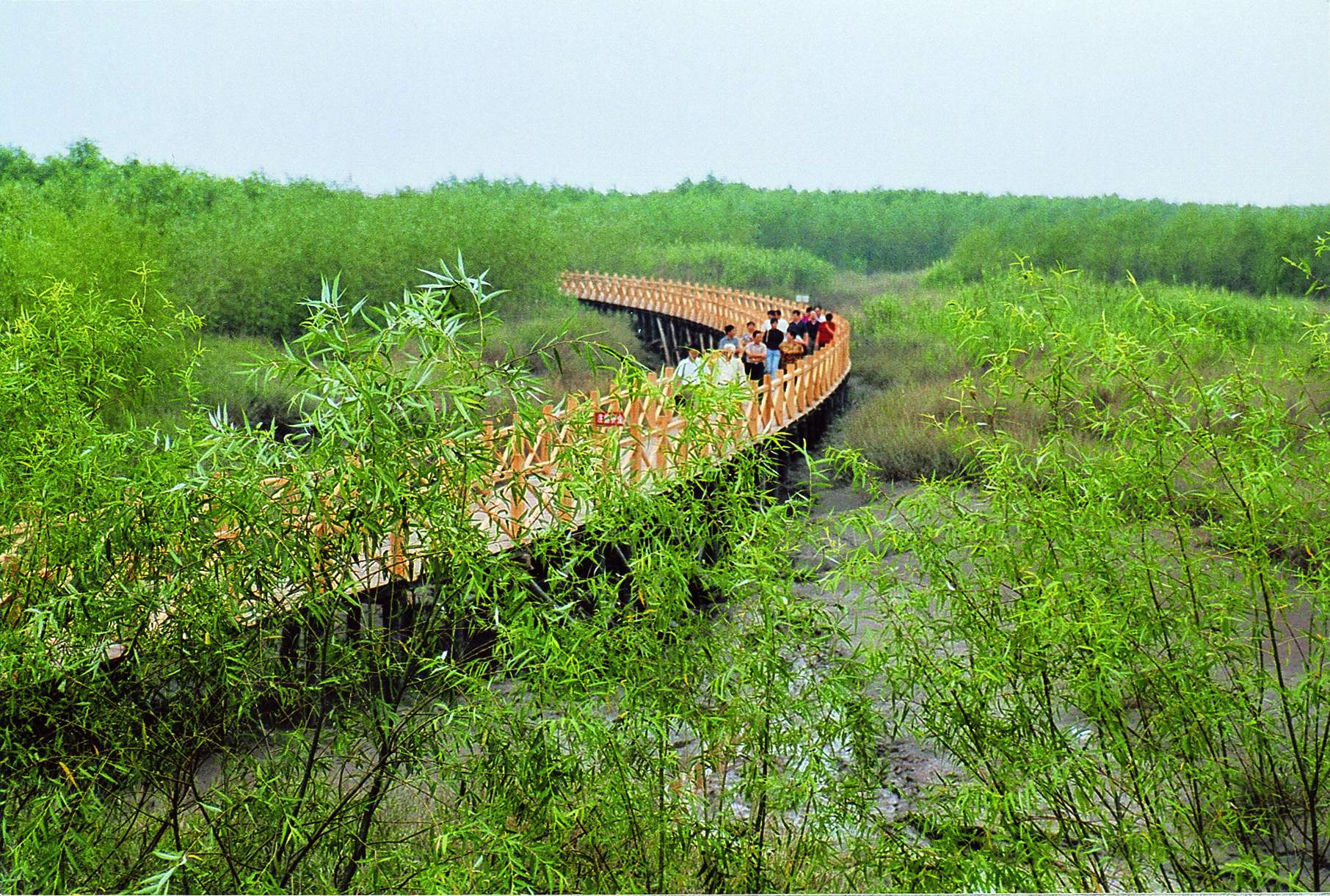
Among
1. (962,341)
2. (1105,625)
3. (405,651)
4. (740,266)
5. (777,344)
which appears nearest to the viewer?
(1105,625)

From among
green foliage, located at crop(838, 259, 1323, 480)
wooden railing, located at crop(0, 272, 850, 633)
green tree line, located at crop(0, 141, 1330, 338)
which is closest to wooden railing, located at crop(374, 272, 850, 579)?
wooden railing, located at crop(0, 272, 850, 633)

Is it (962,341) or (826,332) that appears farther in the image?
(826,332)

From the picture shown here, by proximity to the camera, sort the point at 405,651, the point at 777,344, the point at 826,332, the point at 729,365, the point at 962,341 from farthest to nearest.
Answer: the point at 826,332 → the point at 777,344 → the point at 729,365 → the point at 962,341 → the point at 405,651

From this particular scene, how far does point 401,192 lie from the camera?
9.16 meters

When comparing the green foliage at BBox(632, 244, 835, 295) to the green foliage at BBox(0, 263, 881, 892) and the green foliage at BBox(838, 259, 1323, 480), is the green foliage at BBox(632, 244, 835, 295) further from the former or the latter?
the green foliage at BBox(0, 263, 881, 892)

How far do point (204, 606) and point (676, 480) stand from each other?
1067mm

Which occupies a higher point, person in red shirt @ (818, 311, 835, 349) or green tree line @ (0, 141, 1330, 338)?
green tree line @ (0, 141, 1330, 338)

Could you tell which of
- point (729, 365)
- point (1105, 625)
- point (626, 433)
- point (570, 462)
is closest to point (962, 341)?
point (1105, 625)

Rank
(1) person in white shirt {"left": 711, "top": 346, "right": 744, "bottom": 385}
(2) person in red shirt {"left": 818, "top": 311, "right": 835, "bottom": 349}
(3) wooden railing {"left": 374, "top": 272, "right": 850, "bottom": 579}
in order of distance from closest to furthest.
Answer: (3) wooden railing {"left": 374, "top": 272, "right": 850, "bottom": 579}
(1) person in white shirt {"left": 711, "top": 346, "right": 744, "bottom": 385}
(2) person in red shirt {"left": 818, "top": 311, "right": 835, "bottom": 349}

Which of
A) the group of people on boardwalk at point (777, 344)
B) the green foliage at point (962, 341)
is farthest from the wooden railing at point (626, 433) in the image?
the green foliage at point (962, 341)

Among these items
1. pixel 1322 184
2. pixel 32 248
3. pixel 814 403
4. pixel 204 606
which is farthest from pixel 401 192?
pixel 204 606

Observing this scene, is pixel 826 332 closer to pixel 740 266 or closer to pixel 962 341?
pixel 740 266

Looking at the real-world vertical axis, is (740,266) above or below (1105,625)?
below

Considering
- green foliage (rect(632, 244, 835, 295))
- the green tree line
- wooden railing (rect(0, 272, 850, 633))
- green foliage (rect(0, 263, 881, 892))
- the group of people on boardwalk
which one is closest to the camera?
green foliage (rect(0, 263, 881, 892))
